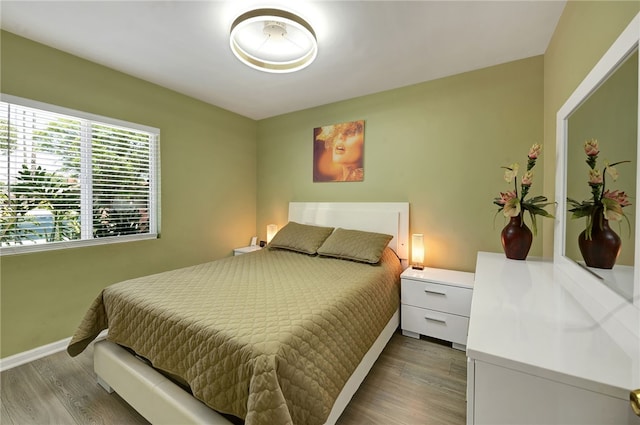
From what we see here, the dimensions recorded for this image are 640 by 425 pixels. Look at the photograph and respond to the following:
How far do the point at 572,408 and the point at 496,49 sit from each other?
7.84 feet

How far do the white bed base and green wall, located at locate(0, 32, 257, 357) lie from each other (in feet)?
3.00

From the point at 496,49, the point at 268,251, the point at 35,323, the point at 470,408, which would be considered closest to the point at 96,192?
the point at 35,323

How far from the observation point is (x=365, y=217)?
2795 millimetres

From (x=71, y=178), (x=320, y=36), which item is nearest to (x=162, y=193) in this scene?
(x=71, y=178)

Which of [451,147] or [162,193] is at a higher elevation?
[451,147]

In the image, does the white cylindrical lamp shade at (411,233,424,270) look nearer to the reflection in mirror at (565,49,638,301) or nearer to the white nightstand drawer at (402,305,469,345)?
the white nightstand drawer at (402,305,469,345)

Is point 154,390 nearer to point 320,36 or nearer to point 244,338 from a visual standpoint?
point 244,338

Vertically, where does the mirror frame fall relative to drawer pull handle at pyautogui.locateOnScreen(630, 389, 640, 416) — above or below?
above

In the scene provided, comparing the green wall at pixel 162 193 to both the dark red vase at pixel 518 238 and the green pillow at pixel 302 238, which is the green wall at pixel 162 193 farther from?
the dark red vase at pixel 518 238

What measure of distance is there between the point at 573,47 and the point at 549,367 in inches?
69.8

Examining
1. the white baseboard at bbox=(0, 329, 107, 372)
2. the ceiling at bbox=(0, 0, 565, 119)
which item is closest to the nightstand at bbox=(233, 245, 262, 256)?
the white baseboard at bbox=(0, 329, 107, 372)

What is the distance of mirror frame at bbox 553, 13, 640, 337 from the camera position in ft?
2.43

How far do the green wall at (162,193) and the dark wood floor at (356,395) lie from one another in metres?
0.41

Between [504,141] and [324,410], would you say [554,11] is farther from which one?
[324,410]
